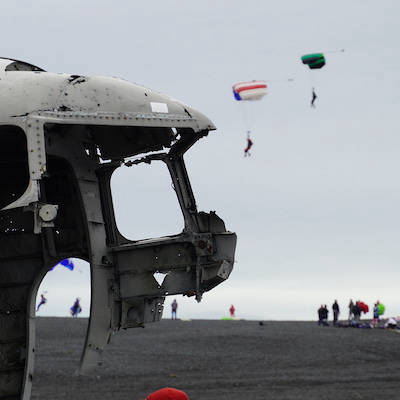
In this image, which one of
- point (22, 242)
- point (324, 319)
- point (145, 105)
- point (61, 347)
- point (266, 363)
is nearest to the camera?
point (145, 105)

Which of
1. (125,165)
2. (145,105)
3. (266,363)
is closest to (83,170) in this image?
(125,165)

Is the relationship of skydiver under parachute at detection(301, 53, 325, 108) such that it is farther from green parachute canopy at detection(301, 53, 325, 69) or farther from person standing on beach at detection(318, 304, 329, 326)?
person standing on beach at detection(318, 304, 329, 326)

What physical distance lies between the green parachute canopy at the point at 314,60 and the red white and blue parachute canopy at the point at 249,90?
357 cm

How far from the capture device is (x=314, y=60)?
47.7 m

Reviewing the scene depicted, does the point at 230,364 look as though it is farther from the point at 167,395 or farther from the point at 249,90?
the point at 167,395

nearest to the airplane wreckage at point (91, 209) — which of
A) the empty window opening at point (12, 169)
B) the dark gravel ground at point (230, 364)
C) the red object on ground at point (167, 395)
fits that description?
the empty window opening at point (12, 169)

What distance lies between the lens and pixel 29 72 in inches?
478

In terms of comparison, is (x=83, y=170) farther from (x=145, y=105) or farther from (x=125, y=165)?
(x=145, y=105)

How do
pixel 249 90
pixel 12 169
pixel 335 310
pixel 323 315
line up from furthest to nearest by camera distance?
1. pixel 323 315
2. pixel 335 310
3. pixel 249 90
4. pixel 12 169

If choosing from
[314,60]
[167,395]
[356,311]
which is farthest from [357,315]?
[167,395]

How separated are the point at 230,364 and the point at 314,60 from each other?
1815cm

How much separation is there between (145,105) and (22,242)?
3.23m

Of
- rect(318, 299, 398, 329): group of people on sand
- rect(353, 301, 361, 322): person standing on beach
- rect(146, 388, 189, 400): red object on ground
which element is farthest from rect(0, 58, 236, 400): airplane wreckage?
rect(353, 301, 361, 322): person standing on beach

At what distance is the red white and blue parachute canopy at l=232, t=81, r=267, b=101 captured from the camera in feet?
143
